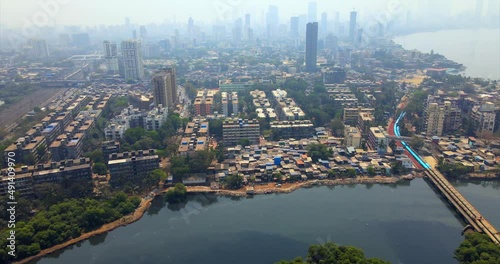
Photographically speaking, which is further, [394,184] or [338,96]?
[338,96]

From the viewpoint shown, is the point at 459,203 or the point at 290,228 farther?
the point at 459,203

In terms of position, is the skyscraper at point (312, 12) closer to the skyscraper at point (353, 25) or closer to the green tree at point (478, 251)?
the skyscraper at point (353, 25)

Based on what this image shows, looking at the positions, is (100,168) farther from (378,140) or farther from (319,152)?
(378,140)

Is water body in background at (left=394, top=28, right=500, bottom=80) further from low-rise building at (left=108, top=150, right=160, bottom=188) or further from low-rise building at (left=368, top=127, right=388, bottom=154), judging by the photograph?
low-rise building at (left=108, top=150, right=160, bottom=188)

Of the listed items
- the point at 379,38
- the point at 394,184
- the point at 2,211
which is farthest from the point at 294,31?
the point at 2,211

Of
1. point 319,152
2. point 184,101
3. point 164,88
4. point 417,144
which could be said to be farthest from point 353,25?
point 319,152

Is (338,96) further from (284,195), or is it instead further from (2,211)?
(2,211)

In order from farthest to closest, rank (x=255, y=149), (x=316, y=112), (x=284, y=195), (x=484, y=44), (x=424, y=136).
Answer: (x=484, y=44) < (x=316, y=112) < (x=424, y=136) < (x=255, y=149) < (x=284, y=195)

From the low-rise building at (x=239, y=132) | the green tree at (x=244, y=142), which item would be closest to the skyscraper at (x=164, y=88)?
the low-rise building at (x=239, y=132)

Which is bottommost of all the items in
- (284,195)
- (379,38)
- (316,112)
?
(284,195)
